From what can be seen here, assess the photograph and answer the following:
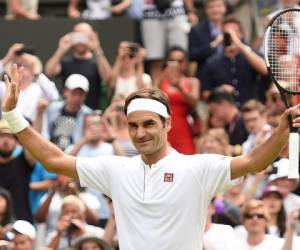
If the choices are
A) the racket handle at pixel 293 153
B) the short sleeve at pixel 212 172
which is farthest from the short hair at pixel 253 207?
the racket handle at pixel 293 153

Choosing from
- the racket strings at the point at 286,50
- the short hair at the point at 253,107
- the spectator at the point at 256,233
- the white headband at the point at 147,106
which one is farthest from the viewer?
the short hair at the point at 253,107

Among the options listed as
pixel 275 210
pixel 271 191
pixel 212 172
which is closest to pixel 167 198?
pixel 212 172

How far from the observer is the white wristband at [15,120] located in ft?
24.4

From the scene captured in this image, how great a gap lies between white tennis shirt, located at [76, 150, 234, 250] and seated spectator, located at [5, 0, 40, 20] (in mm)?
8622

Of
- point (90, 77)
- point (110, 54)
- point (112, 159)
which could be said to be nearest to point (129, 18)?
point (110, 54)

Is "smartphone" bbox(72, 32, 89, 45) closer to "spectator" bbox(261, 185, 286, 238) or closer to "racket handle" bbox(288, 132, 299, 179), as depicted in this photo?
"spectator" bbox(261, 185, 286, 238)

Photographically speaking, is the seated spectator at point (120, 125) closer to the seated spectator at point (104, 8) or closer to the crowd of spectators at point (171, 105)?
the crowd of spectators at point (171, 105)

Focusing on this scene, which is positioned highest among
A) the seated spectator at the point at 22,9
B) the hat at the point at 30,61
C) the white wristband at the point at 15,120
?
the seated spectator at the point at 22,9

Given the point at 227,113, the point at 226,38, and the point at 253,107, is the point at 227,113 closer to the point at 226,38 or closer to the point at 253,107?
the point at 253,107

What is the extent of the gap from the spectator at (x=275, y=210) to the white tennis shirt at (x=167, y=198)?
3.49m

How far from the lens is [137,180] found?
7496 millimetres

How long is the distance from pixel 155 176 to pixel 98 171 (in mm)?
370

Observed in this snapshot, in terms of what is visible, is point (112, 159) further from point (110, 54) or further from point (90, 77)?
point (110, 54)

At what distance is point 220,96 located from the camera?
13.8 m
